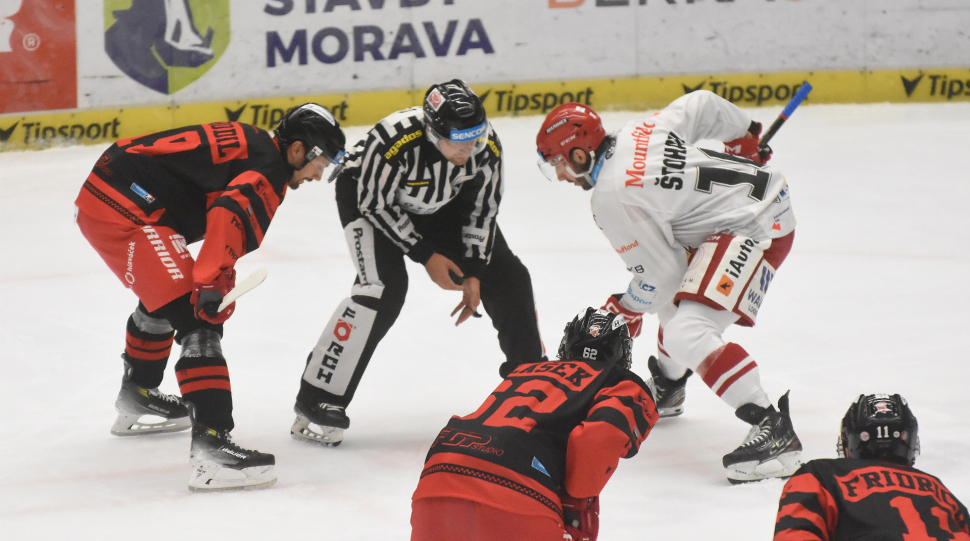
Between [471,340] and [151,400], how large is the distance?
4.81 feet

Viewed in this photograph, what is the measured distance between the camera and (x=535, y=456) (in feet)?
6.99

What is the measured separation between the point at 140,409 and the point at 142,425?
0.32 feet

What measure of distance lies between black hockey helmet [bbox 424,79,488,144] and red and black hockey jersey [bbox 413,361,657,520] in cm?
123

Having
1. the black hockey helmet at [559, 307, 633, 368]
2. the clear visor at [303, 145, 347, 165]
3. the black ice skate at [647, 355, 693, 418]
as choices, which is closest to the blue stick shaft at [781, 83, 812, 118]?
the black ice skate at [647, 355, 693, 418]

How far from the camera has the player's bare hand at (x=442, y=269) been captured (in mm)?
3564

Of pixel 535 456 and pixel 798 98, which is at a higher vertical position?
pixel 798 98

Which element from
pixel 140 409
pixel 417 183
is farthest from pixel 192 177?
pixel 140 409

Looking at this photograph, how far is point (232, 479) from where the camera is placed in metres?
3.06

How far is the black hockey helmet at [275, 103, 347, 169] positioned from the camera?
3.26 metres

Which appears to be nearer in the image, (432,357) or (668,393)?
(668,393)

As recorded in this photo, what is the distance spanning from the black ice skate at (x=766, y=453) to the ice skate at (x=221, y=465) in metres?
1.41

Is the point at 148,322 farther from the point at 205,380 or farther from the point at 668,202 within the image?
the point at 668,202

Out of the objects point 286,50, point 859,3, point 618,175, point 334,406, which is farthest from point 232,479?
point 859,3

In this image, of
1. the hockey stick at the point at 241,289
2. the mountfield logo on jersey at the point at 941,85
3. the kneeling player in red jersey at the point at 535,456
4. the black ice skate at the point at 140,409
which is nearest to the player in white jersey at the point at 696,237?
the kneeling player in red jersey at the point at 535,456
